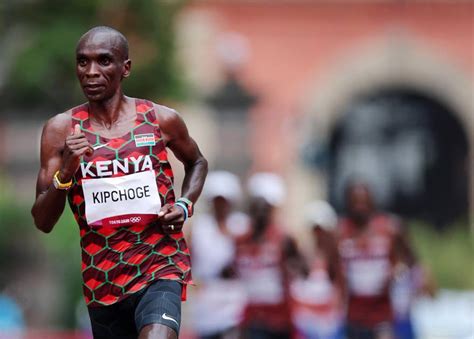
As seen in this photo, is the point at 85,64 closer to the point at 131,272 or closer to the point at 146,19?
the point at 131,272

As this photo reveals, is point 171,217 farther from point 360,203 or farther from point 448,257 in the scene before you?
point 448,257

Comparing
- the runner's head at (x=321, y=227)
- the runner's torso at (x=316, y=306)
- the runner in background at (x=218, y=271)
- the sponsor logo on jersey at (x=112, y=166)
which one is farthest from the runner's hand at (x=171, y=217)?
the runner's torso at (x=316, y=306)

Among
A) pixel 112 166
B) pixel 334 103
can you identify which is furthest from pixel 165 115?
pixel 334 103

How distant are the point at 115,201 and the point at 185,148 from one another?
593mm

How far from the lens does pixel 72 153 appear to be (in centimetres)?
754

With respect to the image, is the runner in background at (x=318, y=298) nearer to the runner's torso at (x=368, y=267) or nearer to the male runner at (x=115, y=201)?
the runner's torso at (x=368, y=267)

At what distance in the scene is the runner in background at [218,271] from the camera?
13.2m

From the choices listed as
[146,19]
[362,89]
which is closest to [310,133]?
[362,89]

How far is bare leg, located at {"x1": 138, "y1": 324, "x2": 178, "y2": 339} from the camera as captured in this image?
7.57 m

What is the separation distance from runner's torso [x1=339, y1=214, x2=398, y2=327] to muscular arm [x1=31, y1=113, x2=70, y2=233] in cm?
569

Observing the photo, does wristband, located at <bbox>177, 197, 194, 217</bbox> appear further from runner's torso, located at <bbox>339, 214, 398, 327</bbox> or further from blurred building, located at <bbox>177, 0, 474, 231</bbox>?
blurred building, located at <bbox>177, 0, 474, 231</bbox>

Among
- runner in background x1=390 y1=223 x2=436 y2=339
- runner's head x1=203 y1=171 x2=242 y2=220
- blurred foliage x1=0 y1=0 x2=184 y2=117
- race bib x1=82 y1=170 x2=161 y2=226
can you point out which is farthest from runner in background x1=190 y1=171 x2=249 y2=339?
blurred foliage x1=0 y1=0 x2=184 y2=117

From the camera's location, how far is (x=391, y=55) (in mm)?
32250

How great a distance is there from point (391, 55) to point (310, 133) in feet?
8.00
